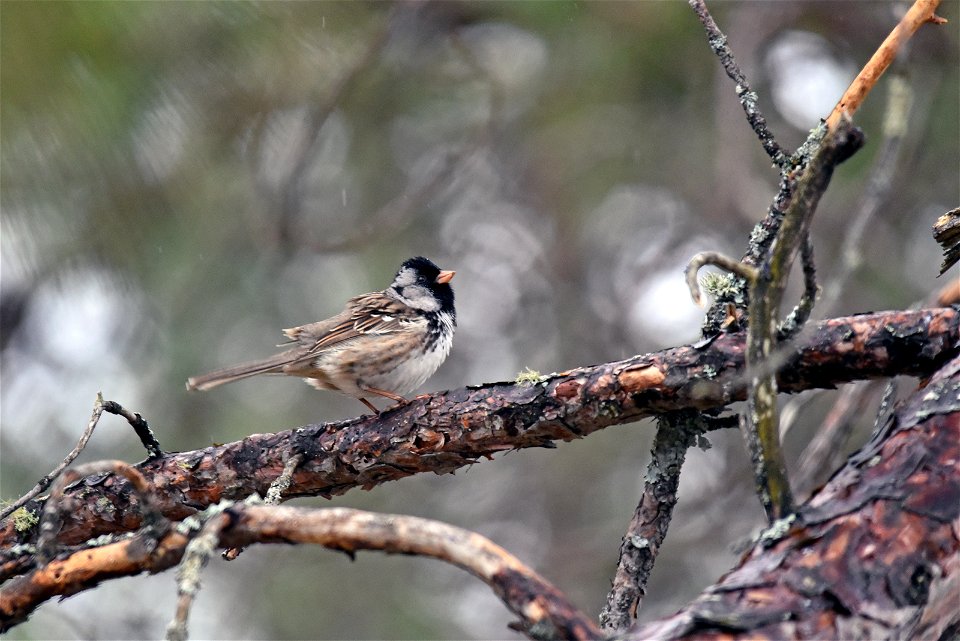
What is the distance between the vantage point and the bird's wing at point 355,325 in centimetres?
457

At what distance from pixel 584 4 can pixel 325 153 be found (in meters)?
2.21

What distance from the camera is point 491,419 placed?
8.29ft

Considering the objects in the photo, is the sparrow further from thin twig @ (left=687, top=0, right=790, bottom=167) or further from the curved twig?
the curved twig

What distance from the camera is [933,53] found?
18.2 feet

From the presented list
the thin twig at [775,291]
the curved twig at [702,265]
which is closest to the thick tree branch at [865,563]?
the thin twig at [775,291]

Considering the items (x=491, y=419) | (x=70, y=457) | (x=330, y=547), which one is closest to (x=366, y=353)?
(x=491, y=419)

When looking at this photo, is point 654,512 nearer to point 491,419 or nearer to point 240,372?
point 491,419

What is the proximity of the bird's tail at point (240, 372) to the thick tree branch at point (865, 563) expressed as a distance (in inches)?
112

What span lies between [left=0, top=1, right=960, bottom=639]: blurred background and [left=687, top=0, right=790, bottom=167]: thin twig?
1765 mm

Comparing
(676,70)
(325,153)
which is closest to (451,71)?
(325,153)

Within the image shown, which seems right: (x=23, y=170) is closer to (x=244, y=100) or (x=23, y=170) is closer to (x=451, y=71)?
(x=244, y=100)

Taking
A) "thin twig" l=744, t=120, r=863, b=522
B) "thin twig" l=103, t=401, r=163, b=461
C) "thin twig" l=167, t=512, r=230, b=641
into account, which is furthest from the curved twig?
"thin twig" l=103, t=401, r=163, b=461

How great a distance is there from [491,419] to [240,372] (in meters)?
2.12

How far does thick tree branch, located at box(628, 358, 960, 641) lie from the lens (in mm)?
1679
